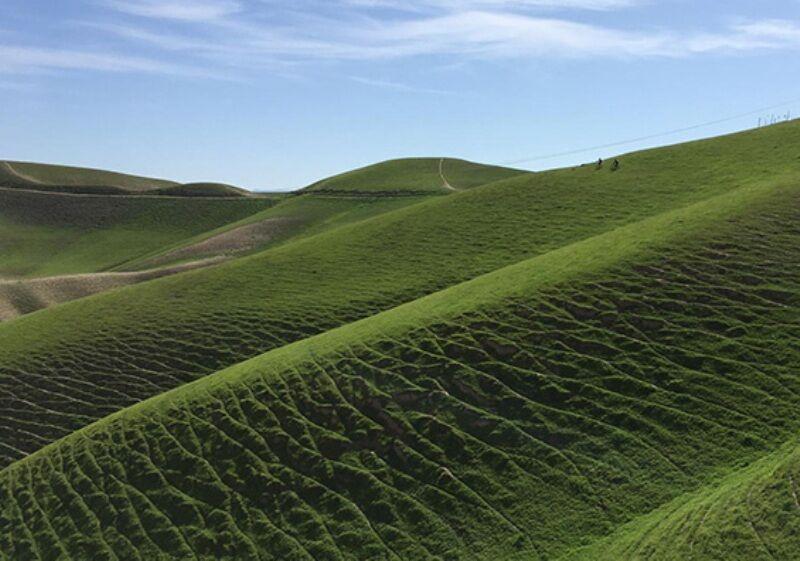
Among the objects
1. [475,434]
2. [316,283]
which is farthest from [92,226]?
[475,434]

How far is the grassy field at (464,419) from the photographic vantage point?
1831 cm

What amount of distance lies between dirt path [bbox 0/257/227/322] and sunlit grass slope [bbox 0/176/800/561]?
35.7m

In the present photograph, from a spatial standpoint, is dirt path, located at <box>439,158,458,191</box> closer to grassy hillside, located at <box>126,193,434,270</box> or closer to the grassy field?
grassy hillside, located at <box>126,193,434,270</box>

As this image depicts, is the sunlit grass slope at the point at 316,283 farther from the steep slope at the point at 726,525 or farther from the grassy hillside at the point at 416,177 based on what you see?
the grassy hillside at the point at 416,177

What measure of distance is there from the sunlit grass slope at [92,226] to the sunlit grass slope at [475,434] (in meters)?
68.8

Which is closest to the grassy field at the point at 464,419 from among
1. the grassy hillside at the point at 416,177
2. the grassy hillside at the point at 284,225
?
the grassy hillside at the point at 284,225

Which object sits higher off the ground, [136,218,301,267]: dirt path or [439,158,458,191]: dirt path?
[439,158,458,191]: dirt path

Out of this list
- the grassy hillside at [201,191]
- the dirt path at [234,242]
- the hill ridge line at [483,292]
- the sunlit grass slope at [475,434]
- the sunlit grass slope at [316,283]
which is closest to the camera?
the sunlit grass slope at [475,434]

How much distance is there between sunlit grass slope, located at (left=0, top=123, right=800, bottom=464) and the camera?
3353 cm

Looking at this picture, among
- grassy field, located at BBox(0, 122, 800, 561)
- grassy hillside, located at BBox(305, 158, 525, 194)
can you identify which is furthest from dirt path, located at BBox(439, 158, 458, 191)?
grassy field, located at BBox(0, 122, 800, 561)

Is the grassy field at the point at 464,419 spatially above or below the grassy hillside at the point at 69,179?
below

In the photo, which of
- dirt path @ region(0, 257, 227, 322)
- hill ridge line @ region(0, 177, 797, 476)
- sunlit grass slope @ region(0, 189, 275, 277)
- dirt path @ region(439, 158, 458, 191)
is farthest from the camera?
dirt path @ region(439, 158, 458, 191)

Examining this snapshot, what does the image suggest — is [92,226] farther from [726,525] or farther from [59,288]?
[726,525]

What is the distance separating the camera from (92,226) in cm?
11038
